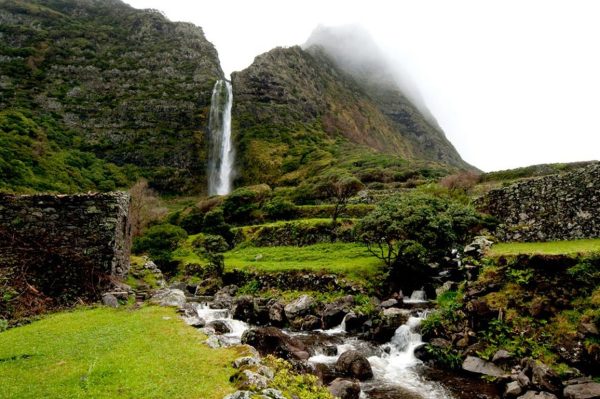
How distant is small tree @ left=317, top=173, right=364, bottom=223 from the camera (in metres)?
52.3

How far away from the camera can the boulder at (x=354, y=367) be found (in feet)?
50.9

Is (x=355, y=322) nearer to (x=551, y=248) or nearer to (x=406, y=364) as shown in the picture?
(x=406, y=364)

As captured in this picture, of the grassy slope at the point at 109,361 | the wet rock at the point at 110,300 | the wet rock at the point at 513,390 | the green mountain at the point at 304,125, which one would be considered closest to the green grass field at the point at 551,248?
the wet rock at the point at 513,390

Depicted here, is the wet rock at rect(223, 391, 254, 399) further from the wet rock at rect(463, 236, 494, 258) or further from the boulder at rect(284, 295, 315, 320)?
the boulder at rect(284, 295, 315, 320)

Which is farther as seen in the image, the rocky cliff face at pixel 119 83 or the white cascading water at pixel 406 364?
the rocky cliff face at pixel 119 83

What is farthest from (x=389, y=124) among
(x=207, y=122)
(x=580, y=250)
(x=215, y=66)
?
(x=580, y=250)

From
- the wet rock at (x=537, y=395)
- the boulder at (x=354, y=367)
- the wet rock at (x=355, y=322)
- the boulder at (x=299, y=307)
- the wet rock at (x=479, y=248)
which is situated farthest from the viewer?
the boulder at (x=299, y=307)

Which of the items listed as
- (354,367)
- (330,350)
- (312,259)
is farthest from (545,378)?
(312,259)

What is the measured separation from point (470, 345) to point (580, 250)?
6.20 m

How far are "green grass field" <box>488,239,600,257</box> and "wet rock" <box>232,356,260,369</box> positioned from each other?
1369 cm

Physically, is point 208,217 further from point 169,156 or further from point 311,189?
point 169,156

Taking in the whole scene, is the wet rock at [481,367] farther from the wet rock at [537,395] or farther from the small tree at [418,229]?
the small tree at [418,229]

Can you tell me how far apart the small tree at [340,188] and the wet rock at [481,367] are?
3433 cm

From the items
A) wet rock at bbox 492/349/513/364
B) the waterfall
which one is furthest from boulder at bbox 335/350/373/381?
the waterfall
